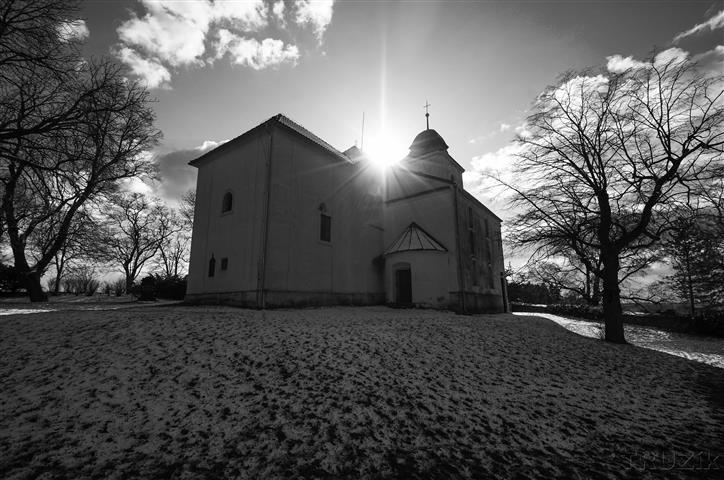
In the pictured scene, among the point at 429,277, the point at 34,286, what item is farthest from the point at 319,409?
the point at 34,286

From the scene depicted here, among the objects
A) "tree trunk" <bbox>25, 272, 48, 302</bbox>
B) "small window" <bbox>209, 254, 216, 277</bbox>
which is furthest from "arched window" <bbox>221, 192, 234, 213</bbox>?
"tree trunk" <bbox>25, 272, 48, 302</bbox>

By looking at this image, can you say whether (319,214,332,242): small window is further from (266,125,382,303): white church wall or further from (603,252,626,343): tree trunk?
(603,252,626,343): tree trunk

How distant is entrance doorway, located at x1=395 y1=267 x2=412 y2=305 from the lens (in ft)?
65.7

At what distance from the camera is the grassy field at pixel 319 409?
10.4 ft

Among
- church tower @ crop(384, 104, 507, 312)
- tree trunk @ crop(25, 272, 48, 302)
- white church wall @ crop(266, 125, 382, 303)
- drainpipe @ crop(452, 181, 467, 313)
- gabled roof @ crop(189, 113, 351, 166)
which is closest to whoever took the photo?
white church wall @ crop(266, 125, 382, 303)

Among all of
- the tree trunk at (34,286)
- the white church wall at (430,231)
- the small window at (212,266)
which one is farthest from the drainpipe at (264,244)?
the tree trunk at (34,286)

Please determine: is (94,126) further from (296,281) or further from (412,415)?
(412,415)

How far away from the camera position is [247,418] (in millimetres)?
3893

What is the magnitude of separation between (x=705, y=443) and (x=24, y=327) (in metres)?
12.8

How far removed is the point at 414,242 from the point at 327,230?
591 cm

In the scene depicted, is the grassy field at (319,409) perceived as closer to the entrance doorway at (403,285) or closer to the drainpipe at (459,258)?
the drainpipe at (459,258)

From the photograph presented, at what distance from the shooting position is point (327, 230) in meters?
17.2

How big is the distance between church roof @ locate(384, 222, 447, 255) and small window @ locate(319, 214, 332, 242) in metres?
4.86

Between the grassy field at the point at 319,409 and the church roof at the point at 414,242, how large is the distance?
11702 mm
